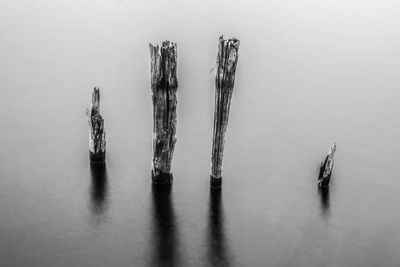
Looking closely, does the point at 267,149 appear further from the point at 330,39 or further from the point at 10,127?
the point at 330,39

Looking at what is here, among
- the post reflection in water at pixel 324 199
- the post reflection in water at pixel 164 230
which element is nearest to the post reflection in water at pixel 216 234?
the post reflection in water at pixel 164 230

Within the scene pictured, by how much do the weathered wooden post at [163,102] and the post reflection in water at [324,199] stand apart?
409 centimetres

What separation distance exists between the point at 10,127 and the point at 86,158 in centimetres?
363

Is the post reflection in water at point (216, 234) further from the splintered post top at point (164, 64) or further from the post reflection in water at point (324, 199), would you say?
the splintered post top at point (164, 64)

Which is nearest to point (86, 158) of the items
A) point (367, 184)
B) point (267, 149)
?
point (267, 149)

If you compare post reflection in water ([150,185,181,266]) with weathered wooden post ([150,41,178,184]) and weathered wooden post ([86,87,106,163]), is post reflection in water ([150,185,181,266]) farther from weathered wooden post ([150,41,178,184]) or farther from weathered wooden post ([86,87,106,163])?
weathered wooden post ([86,87,106,163])

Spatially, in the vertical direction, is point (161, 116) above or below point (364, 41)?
below

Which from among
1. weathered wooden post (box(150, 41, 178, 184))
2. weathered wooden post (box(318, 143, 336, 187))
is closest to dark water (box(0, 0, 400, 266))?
weathered wooden post (box(318, 143, 336, 187))

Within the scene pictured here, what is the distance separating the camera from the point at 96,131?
15.6 metres

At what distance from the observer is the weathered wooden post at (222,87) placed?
13203 mm

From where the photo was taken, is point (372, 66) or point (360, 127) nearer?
point (360, 127)

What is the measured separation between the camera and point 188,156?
18141 mm

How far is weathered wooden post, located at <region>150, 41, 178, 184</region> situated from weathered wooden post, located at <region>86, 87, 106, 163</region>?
1.68 meters

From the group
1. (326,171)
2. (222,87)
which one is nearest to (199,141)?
(326,171)
